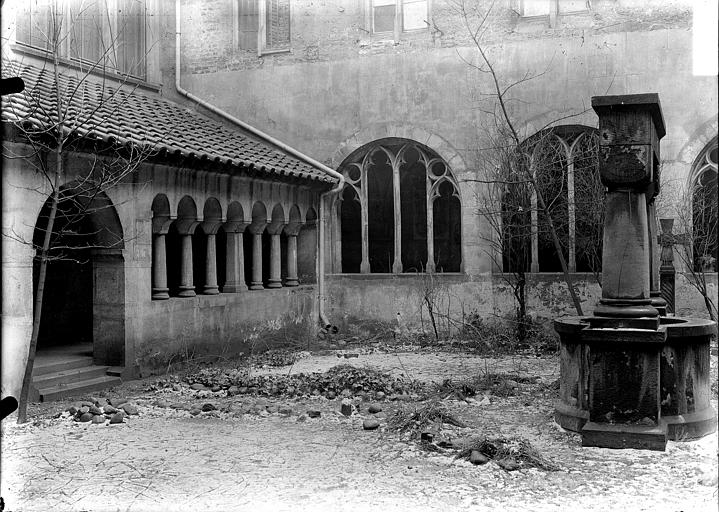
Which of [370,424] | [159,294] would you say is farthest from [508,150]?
[370,424]

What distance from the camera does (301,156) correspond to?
13.4 meters

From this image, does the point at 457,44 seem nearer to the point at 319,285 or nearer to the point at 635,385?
the point at 319,285

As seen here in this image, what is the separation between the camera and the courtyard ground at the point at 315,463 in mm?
4441

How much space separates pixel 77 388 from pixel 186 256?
2.70 m

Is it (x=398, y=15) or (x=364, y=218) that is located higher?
(x=398, y=15)

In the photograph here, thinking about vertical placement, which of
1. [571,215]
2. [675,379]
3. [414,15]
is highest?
[414,15]

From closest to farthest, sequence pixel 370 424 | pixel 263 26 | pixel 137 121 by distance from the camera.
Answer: pixel 370 424 < pixel 137 121 < pixel 263 26

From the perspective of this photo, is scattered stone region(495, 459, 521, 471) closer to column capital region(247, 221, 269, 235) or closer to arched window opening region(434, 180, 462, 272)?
column capital region(247, 221, 269, 235)

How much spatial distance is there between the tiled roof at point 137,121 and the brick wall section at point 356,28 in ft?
5.17

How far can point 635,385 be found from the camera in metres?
5.59

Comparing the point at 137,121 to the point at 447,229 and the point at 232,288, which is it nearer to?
the point at 232,288

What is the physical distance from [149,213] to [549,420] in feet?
18.2

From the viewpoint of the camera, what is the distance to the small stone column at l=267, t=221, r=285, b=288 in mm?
12391

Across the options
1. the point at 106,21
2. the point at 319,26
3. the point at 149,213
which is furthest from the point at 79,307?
the point at 319,26
